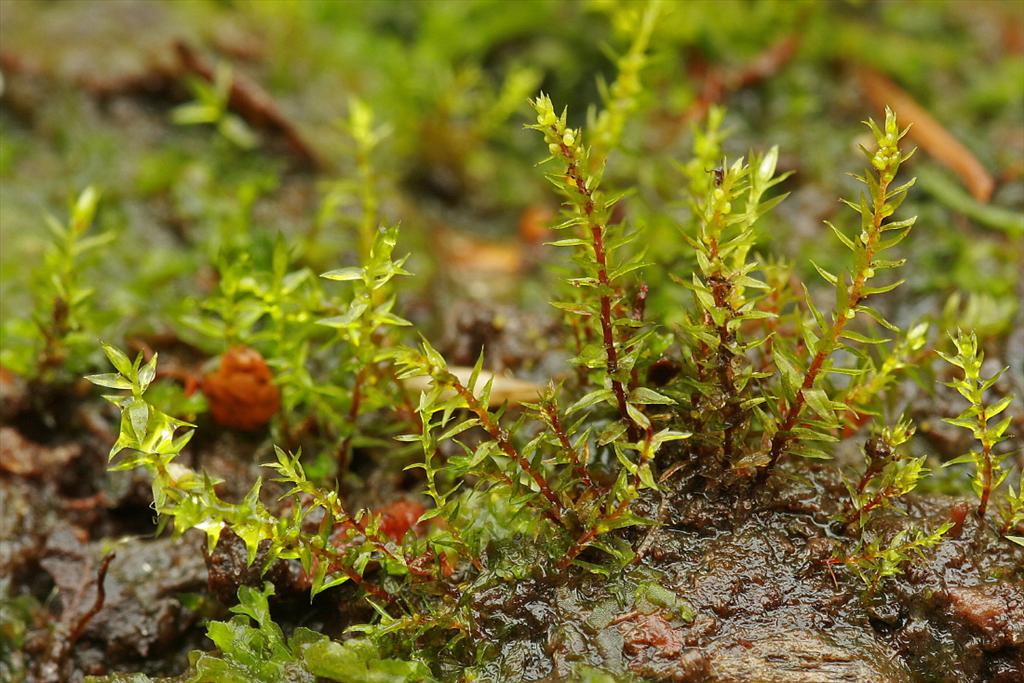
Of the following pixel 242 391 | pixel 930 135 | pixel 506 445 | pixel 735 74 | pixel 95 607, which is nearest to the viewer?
pixel 506 445

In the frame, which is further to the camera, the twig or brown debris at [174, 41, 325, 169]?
brown debris at [174, 41, 325, 169]

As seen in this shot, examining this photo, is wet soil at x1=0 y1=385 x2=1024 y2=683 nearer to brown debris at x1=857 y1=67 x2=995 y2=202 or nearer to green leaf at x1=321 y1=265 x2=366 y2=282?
green leaf at x1=321 y1=265 x2=366 y2=282

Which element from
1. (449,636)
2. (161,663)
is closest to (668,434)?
(449,636)

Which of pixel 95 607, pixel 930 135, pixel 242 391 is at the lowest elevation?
pixel 95 607

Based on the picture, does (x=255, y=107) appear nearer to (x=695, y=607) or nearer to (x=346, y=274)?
(x=346, y=274)

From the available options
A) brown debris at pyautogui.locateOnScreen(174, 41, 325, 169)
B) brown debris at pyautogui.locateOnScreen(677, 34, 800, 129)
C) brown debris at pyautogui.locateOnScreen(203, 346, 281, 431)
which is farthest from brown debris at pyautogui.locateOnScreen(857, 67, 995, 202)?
brown debris at pyautogui.locateOnScreen(203, 346, 281, 431)

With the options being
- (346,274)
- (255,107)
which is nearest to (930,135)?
(346,274)
